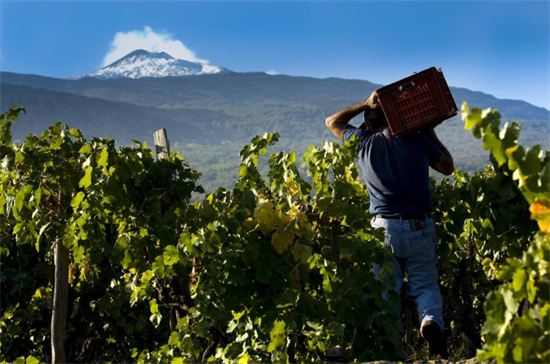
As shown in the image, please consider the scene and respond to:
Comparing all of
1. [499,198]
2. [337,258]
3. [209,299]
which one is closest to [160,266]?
[209,299]

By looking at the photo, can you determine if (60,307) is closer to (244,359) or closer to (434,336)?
(244,359)

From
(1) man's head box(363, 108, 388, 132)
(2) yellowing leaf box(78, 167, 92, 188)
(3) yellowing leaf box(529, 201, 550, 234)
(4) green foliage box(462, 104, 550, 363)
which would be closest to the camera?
(4) green foliage box(462, 104, 550, 363)

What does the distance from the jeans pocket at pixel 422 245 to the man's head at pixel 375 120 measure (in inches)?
27.9

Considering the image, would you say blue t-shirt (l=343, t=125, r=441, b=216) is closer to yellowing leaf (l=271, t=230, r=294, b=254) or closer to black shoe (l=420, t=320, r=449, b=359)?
black shoe (l=420, t=320, r=449, b=359)

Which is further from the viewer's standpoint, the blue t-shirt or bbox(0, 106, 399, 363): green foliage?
the blue t-shirt

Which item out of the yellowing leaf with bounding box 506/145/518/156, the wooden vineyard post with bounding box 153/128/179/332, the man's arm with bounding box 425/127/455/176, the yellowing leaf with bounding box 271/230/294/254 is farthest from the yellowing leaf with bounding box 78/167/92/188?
the yellowing leaf with bounding box 506/145/518/156

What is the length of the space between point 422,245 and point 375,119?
0.82 meters

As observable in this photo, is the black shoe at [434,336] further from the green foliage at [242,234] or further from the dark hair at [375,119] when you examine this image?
the dark hair at [375,119]

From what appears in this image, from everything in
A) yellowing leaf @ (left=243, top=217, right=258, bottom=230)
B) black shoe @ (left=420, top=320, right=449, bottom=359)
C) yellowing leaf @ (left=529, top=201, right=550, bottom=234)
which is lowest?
black shoe @ (left=420, top=320, right=449, bottom=359)

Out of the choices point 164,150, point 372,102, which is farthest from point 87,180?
point 372,102

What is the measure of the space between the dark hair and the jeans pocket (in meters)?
0.72

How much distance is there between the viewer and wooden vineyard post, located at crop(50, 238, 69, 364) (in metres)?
4.68

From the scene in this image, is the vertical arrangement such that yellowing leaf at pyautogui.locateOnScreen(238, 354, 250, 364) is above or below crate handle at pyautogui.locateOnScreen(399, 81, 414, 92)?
below

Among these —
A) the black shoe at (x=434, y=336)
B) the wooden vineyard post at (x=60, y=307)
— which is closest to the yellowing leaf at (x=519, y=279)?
the black shoe at (x=434, y=336)
